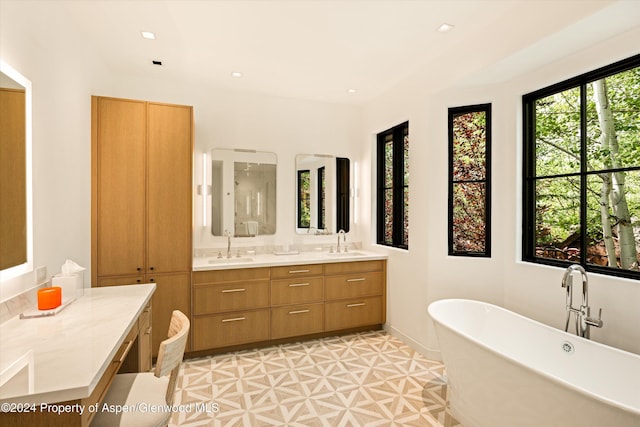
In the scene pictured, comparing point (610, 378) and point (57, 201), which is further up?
point (57, 201)

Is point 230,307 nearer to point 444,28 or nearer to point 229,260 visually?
point 229,260

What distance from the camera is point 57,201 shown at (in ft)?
6.80

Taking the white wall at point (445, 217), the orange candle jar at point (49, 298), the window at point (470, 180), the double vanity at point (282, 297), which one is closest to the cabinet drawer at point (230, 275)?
the double vanity at point (282, 297)

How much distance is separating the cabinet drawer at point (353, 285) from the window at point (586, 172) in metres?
1.57

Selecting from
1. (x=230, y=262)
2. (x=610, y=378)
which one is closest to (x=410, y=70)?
(x=230, y=262)

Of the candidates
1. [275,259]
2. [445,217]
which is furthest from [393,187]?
[275,259]

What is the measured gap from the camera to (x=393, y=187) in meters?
3.80

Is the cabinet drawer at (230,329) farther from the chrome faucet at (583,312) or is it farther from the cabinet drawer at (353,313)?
the chrome faucet at (583,312)

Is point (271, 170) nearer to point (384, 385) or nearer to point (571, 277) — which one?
point (384, 385)

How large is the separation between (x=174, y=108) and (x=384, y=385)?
299 cm

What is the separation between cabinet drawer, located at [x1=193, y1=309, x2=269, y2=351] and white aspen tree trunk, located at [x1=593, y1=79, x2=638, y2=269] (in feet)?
9.47

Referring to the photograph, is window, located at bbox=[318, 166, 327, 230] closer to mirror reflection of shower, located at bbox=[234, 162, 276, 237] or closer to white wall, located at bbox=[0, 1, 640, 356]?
white wall, located at bbox=[0, 1, 640, 356]

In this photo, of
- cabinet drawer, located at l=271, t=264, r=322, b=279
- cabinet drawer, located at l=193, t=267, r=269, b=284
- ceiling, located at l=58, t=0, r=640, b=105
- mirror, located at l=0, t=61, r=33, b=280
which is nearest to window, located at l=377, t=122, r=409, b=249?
ceiling, located at l=58, t=0, r=640, b=105

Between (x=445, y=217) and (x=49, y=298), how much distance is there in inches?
117
